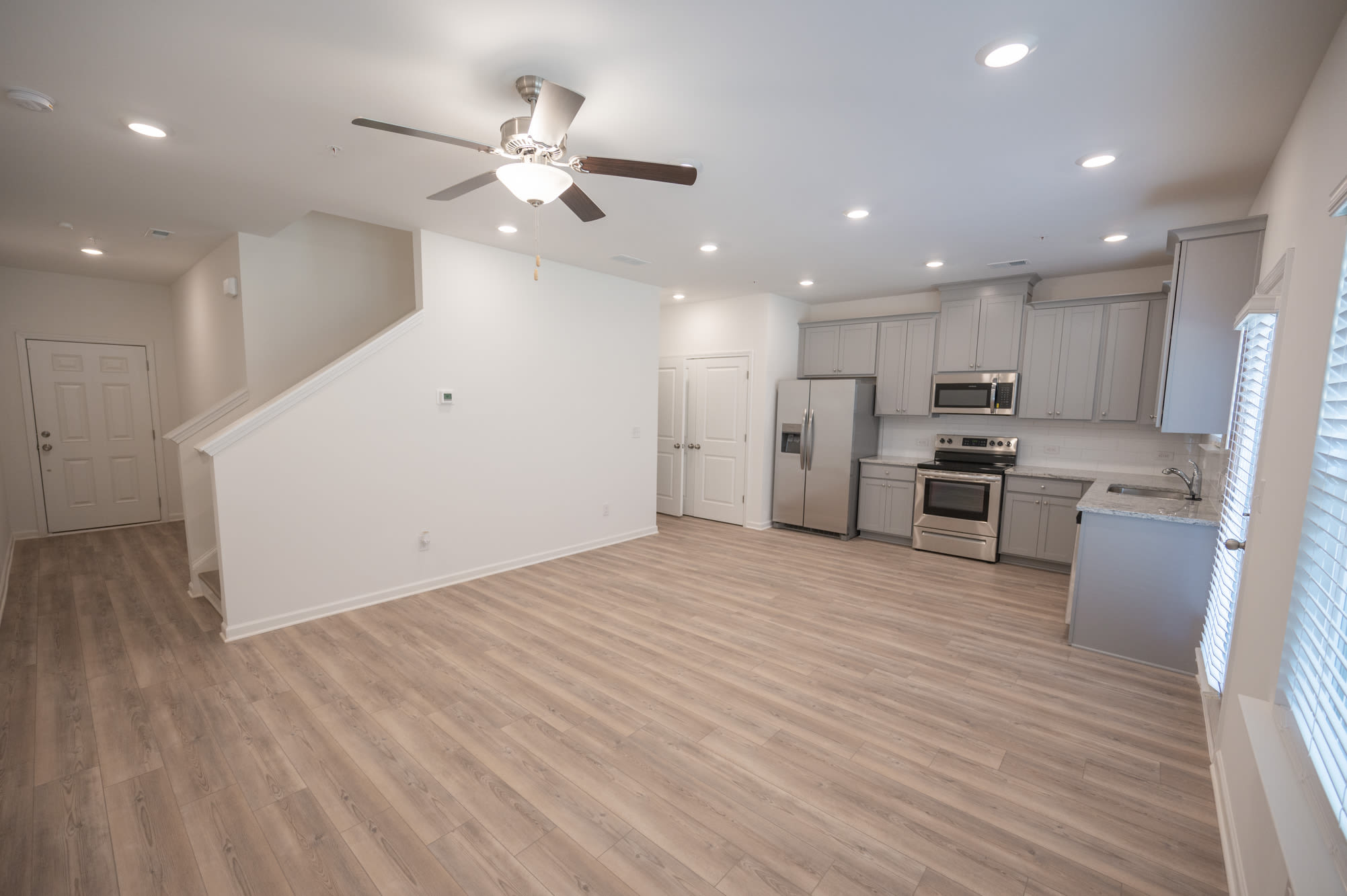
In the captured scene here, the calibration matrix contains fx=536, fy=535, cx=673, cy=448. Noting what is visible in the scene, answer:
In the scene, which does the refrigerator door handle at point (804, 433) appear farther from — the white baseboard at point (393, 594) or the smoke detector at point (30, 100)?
the smoke detector at point (30, 100)

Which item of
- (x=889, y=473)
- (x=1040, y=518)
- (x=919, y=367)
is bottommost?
(x=1040, y=518)

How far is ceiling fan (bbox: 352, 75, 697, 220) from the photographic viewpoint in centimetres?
190

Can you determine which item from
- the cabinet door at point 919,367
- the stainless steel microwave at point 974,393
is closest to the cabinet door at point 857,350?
the cabinet door at point 919,367

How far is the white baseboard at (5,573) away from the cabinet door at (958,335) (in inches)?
304

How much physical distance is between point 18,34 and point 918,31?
2.94 metres

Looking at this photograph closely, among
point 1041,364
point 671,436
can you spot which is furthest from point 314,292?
point 1041,364

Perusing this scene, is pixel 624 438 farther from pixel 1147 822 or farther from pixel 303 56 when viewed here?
pixel 1147 822

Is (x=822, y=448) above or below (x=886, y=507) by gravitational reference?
above

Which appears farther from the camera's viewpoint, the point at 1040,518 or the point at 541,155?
the point at 1040,518

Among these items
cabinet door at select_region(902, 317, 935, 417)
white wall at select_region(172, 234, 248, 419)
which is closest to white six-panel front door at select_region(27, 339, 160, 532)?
white wall at select_region(172, 234, 248, 419)

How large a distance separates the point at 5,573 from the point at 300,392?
126 inches

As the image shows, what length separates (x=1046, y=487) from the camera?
15.7ft

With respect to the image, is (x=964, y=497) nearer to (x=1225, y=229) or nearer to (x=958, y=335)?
(x=958, y=335)

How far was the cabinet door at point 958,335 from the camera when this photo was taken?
5312 mm
